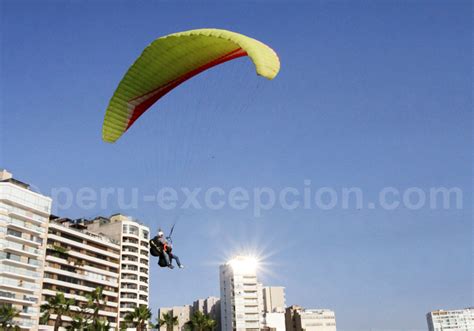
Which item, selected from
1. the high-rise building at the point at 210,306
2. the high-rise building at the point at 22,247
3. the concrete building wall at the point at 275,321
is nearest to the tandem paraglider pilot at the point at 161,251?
the high-rise building at the point at 22,247

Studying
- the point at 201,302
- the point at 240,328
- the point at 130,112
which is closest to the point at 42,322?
the point at 130,112

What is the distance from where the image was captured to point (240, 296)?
116 m

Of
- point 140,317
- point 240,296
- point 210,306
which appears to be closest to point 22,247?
point 140,317

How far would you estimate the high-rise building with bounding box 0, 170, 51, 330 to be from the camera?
211 feet

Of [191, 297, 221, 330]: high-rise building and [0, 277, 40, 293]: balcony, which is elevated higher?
[191, 297, 221, 330]: high-rise building

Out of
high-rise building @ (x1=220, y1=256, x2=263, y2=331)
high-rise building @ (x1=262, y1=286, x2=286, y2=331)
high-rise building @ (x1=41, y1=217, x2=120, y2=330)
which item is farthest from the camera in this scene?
high-rise building @ (x1=262, y1=286, x2=286, y2=331)

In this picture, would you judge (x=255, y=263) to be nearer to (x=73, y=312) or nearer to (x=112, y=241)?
(x=112, y=241)

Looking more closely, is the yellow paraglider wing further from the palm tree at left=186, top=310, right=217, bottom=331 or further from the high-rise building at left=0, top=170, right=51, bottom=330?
the palm tree at left=186, top=310, right=217, bottom=331

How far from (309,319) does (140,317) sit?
70.2m

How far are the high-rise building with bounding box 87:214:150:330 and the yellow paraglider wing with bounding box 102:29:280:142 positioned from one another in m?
68.1

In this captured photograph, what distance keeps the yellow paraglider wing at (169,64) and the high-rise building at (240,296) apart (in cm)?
9654

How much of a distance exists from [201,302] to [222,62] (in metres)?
120

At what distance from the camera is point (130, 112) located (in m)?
22.8

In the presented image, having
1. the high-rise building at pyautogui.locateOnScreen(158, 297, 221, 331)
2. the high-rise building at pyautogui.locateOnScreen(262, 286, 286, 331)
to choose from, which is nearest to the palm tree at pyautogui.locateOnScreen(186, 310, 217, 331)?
the high-rise building at pyautogui.locateOnScreen(158, 297, 221, 331)
